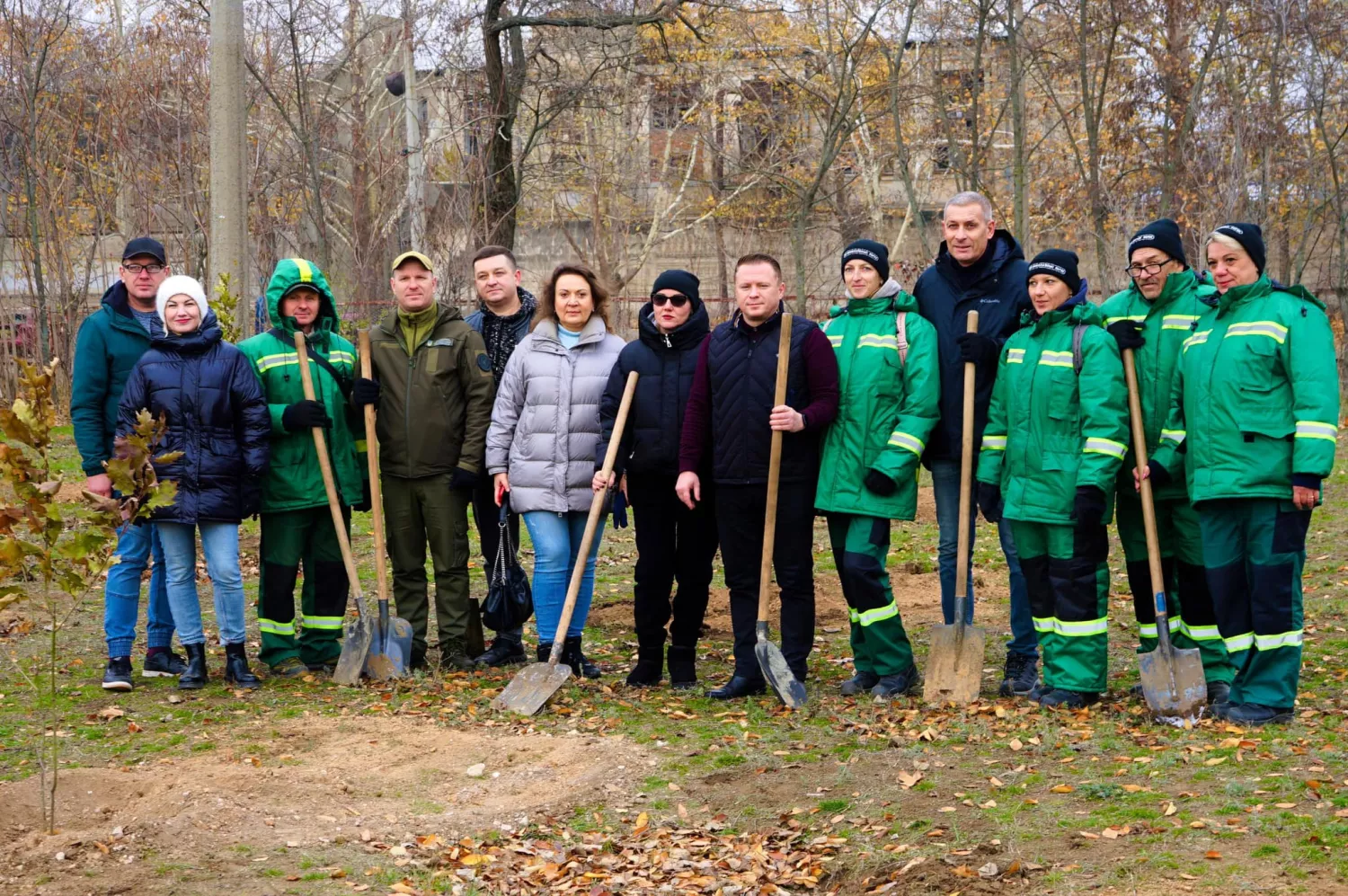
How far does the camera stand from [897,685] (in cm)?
681

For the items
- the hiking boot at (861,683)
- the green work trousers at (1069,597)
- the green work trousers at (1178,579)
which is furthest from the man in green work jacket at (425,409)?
the green work trousers at (1178,579)

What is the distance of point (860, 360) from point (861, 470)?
527 mm

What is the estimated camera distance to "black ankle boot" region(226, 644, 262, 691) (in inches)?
286

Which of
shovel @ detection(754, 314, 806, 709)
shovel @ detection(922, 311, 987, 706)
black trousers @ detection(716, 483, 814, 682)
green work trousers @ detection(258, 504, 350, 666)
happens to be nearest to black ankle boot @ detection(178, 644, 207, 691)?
green work trousers @ detection(258, 504, 350, 666)

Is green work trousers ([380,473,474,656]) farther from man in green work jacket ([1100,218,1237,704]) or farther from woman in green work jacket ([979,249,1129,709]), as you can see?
man in green work jacket ([1100,218,1237,704])

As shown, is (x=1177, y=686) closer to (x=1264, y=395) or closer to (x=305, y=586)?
(x=1264, y=395)

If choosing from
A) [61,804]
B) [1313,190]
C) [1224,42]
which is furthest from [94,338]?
[1313,190]

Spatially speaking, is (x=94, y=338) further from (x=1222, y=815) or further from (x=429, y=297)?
(x=1222, y=815)

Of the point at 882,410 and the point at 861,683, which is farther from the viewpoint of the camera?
the point at 861,683

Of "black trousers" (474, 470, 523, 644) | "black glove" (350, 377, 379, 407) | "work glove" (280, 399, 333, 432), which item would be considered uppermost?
"black glove" (350, 377, 379, 407)

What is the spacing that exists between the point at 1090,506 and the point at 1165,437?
465 millimetres

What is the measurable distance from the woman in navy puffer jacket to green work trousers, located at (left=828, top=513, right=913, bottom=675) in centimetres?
291

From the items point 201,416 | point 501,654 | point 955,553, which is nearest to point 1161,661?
point 955,553

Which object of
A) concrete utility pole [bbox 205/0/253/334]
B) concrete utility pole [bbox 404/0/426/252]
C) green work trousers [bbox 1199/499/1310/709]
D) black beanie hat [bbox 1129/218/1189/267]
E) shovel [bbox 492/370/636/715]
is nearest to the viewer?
green work trousers [bbox 1199/499/1310/709]
